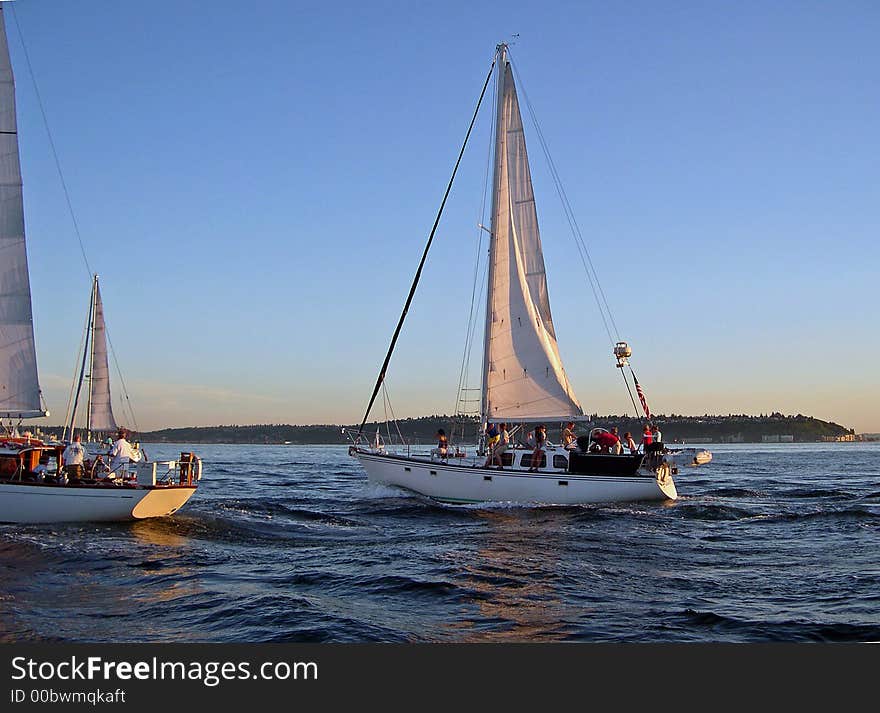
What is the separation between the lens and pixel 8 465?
21531 millimetres

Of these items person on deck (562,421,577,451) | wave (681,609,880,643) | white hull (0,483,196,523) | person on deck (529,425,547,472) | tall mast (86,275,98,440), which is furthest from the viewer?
tall mast (86,275,98,440)

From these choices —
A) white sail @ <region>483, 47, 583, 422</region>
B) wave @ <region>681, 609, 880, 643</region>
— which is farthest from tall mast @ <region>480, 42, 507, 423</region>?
wave @ <region>681, 609, 880, 643</region>

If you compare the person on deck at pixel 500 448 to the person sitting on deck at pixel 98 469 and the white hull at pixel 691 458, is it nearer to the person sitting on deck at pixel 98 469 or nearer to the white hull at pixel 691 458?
the white hull at pixel 691 458

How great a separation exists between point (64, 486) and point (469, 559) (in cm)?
1098

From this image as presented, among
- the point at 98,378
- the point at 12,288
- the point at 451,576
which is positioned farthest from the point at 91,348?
the point at 451,576

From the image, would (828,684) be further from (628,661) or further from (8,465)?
(8,465)

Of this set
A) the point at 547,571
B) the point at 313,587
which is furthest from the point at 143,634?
the point at 547,571

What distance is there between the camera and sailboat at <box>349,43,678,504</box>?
1089 inches

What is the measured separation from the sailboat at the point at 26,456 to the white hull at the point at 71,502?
0.08ft

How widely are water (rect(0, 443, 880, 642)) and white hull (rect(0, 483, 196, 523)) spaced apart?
1.64ft

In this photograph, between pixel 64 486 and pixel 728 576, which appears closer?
pixel 728 576

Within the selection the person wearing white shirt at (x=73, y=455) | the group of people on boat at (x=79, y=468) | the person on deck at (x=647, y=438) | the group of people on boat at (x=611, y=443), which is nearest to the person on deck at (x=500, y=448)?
the group of people on boat at (x=611, y=443)

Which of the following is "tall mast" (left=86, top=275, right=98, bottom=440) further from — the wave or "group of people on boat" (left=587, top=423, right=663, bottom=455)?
the wave

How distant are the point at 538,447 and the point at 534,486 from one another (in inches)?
60.5
